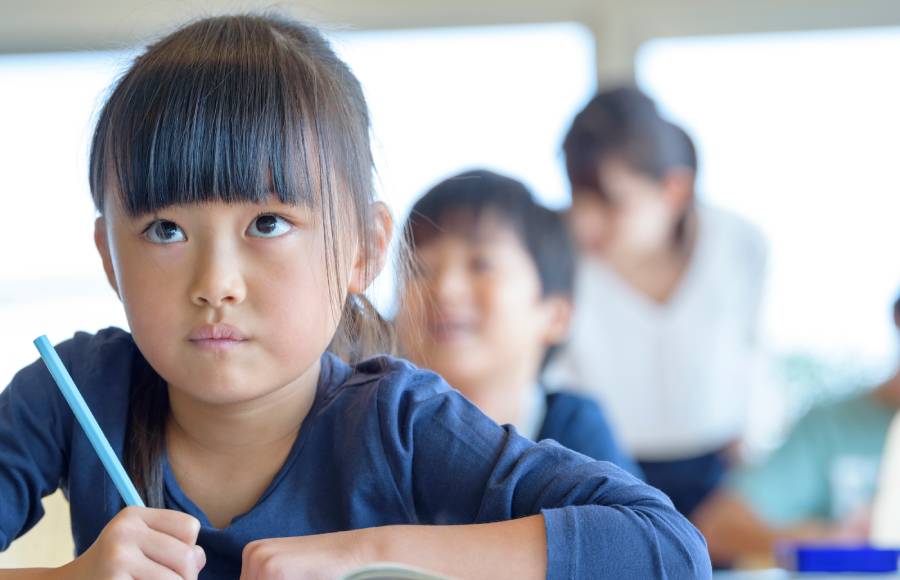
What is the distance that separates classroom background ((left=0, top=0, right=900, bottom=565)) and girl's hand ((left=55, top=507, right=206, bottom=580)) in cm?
241

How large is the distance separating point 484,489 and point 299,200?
22cm

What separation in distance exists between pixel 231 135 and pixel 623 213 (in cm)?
172

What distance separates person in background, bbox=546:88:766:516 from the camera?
2.37 metres

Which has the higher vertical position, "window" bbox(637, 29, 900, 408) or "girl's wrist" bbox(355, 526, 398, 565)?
"girl's wrist" bbox(355, 526, 398, 565)

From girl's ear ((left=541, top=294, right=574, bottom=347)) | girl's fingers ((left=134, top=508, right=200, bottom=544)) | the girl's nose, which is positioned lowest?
girl's ear ((left=541, top=294, right=574, bottom=347))

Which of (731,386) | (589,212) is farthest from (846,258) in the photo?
(589,212)

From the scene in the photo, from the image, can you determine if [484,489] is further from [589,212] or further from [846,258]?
[846,258]

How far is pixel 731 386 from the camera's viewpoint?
2553 mm

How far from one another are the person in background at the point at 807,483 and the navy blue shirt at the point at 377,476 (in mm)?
1606

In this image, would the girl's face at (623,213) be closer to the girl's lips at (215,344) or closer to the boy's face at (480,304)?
the boy's face at (480,304)

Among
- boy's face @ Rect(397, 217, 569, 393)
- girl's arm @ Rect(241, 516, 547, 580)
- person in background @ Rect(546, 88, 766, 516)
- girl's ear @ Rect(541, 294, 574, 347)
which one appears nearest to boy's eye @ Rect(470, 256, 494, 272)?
boy's face @ Rect(397, 217, 569, 393)

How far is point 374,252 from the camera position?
89 cm

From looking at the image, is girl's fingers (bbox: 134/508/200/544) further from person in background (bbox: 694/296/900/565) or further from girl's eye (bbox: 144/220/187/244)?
person in background (bbox: 694/296/900/565)

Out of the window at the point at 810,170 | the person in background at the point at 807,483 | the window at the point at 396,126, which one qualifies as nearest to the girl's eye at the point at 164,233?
the person in background at the point at 807,483
